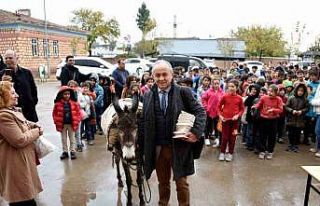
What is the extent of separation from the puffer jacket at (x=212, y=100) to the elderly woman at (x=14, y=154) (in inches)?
184

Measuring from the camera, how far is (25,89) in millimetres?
5258

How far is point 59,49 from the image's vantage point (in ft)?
112

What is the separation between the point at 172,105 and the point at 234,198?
2.06 m

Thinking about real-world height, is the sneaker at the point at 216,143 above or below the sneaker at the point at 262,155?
below

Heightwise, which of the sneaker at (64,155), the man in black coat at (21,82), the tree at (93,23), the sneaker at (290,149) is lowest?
the sneaker at (64,155)

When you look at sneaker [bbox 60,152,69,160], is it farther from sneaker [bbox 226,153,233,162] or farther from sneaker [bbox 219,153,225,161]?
sneaker [bbox 226,153,233,162]

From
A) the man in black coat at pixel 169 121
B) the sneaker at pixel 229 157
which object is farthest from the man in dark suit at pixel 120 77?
the man in black coat at pixel 169 121

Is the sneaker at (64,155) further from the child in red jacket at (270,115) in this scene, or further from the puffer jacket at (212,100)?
the child in red jacket at (270,115)

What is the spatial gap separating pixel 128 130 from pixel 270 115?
11.8ft

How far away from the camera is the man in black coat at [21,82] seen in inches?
201

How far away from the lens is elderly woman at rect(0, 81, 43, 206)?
322 cm

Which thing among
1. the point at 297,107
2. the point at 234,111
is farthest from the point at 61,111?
the point at 297,107

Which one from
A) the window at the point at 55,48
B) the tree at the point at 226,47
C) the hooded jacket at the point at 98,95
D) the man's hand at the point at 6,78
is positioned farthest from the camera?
the tree at the point at 226,47

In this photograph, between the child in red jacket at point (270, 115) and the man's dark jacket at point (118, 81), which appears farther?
the man's dark jacket at point (118, 81)
